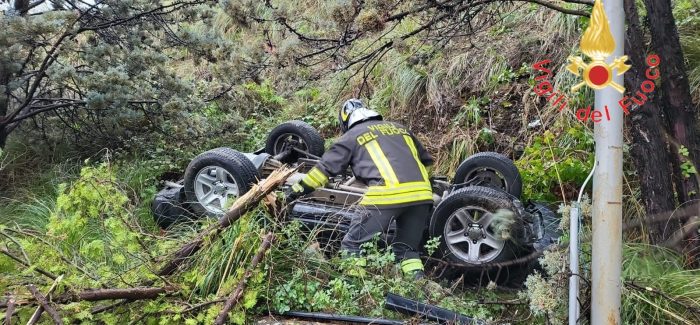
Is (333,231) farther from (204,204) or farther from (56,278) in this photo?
(56,278)

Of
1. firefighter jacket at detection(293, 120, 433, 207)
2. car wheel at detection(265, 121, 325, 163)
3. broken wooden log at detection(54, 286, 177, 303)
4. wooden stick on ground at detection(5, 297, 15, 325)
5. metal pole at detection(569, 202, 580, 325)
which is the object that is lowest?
wooden stick on ground at detection(5, 297, 15, 325)

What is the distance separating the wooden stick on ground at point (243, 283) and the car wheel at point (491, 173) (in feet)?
7.22

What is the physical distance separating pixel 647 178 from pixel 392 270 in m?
1.86

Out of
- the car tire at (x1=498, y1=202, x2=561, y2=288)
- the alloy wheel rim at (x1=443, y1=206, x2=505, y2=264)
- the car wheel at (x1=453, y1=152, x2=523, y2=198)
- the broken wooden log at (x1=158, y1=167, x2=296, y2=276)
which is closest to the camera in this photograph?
the broken wooden log at (x1=158, y1=167, x2=296, y2=276)

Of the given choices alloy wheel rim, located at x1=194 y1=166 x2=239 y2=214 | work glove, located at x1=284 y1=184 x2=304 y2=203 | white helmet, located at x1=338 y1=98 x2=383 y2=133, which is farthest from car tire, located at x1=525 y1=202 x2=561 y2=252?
alloy wheel rim, located at x1=194 y1=166 x2=239 y2=214

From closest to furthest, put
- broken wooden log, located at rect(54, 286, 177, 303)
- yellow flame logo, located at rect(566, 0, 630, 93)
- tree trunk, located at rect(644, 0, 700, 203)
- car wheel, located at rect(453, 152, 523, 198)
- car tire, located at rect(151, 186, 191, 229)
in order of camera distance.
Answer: yellow flame logo, located at rect(566, 0, 630, 93)
broken wooden log, located at rect(54, 286, 177, 303)
tree trunk, located at rect(644, 0, 700, 203)
car wheel, located at rect(453, 152, 523, 198)
car tire, located at rect(151, 186, 191, 229)

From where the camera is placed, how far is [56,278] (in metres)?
3.15

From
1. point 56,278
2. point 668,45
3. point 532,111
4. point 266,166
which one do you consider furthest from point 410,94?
point 56,278

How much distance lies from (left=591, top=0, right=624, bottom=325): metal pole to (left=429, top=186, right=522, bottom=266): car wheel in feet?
5.91

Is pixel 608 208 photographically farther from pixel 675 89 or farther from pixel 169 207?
pixel 169 207

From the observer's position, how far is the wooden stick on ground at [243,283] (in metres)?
3.34

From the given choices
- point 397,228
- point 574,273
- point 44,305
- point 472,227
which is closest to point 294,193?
point 397,228

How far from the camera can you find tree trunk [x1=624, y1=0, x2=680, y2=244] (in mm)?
3854

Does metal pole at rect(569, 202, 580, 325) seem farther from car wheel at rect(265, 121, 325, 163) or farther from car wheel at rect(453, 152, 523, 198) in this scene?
car wheel at rect(265, 121, 325, 163)
